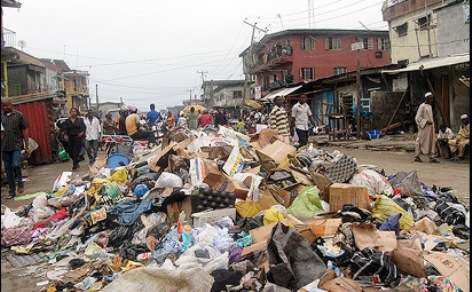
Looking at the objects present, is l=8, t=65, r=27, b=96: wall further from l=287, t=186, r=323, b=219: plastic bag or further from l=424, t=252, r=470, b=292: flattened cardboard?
l=424, t=252, r=470, b=292: flattened cardboard

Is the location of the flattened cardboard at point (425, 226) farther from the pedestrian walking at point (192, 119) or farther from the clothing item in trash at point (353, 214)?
the pedestrian walking at point (192, 119)

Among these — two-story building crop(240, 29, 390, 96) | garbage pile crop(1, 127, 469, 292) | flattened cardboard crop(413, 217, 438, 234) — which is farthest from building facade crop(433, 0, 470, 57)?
two-story building crop(240, 29, 390, 96)

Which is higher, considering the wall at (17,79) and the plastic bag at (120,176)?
the wall at (17,79)

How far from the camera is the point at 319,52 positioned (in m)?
49.3

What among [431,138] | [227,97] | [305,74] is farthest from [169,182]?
[227,97]

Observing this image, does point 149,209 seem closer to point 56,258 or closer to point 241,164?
point 56,258

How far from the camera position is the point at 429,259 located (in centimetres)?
415

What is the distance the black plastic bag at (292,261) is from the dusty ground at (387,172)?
2132mm

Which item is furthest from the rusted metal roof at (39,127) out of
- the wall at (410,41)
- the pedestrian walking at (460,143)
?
the wall at (410,41)

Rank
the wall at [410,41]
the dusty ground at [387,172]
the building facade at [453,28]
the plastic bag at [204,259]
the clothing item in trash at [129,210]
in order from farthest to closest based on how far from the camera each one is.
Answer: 1. the wall at [410,41]
2. the building facade at [453,28]
3. the clothing item in trash at [129,210]
4. the dusty ground at [387,172]
5. the plastic bag at [204,259]

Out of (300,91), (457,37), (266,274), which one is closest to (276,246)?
(266,274)

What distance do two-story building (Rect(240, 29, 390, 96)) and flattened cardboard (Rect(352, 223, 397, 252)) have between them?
Answer: 42.7 meters

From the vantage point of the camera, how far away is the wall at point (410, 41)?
92.2 feet

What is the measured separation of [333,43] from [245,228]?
1866 inches
